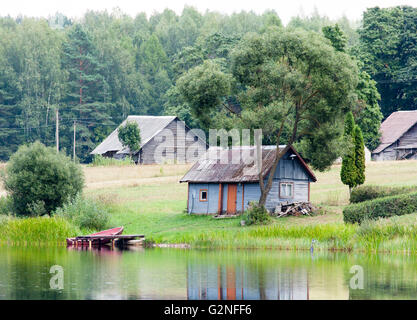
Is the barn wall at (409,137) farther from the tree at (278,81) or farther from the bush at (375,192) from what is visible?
the tree at (278,81)

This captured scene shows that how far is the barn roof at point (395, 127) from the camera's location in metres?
86.7

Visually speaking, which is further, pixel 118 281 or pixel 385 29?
pixel 385 29

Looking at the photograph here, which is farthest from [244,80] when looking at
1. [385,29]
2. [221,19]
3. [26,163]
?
[221,19]

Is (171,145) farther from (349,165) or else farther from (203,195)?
(349,165)

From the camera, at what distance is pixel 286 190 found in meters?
50.9

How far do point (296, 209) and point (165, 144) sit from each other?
4560 cm

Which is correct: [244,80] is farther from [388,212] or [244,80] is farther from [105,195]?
[105,195]

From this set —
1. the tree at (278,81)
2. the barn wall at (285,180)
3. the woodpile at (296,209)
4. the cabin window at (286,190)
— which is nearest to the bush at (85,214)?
the tree at (278,81)

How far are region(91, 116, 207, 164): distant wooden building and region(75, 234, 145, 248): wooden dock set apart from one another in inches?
1853

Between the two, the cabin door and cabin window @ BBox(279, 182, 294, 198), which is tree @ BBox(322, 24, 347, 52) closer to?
cabin window @ BBox(279, 182, 294, 198)

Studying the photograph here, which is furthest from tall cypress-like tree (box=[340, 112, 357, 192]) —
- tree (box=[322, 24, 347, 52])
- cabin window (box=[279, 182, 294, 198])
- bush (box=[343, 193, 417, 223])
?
tree (box=[322, 24, 347, 52])

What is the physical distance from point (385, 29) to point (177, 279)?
7872 centimetres

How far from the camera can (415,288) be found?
25.3 metres

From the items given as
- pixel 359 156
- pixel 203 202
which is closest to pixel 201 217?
pixel 203 202
